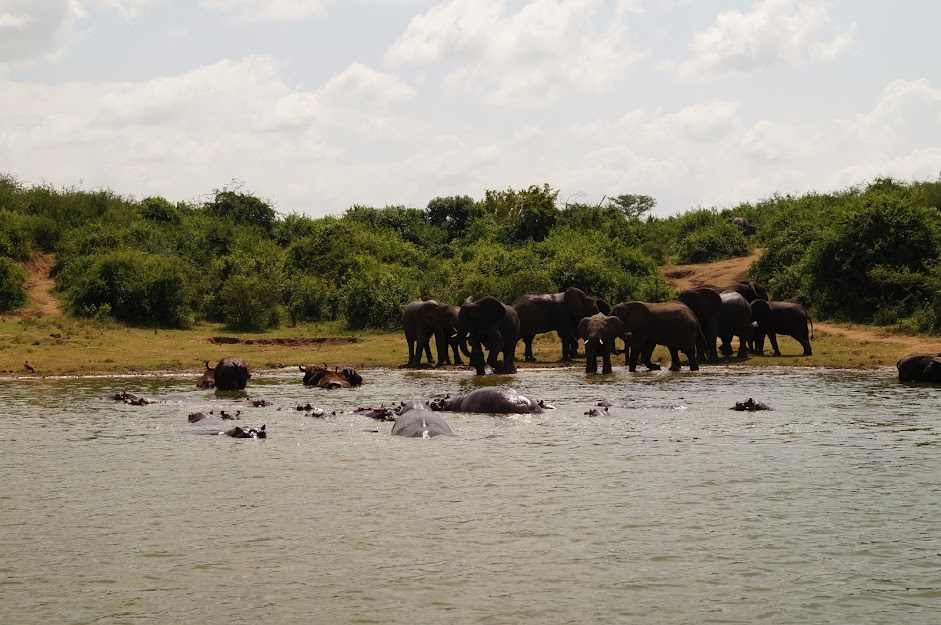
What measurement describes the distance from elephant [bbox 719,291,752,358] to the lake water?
8542 millimetres

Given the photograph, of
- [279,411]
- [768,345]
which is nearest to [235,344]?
[279,411]

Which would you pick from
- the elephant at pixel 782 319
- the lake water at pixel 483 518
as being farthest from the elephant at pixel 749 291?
the lake water at pixel 483 518

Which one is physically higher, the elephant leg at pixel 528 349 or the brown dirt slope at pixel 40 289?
the brown dirt slope at pixel 40 289

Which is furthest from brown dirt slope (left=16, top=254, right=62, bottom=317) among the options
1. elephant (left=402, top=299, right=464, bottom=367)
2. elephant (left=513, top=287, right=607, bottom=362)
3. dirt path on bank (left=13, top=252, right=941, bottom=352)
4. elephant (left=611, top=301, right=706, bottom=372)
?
elephant (left=611, top=301, right=706, bottom=372)

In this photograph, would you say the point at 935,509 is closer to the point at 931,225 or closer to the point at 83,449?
the point at 83,449

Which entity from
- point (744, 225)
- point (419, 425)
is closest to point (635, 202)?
point (744, 225)

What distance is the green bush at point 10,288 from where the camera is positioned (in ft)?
107

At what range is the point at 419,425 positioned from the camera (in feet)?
46.4

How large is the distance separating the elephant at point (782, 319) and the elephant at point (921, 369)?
16.6ft

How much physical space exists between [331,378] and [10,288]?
16555 millimetres

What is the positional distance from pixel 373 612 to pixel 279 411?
10.3 meters

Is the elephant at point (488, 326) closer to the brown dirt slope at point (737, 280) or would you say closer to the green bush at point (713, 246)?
the brown dirt slope at point (737, 280)

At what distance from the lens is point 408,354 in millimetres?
26812

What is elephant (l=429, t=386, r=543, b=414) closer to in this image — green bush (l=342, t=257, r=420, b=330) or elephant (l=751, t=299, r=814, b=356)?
elephant (l=751, t=299, r=814, b=356)
